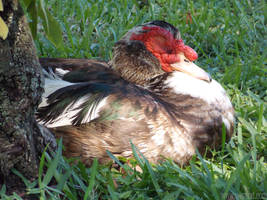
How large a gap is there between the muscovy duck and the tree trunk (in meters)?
0.43

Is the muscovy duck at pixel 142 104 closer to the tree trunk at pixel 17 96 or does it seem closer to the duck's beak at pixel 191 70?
the duck's beak at pixel 191 70

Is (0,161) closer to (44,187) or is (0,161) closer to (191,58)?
(44,187)

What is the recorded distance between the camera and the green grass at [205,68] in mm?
1831

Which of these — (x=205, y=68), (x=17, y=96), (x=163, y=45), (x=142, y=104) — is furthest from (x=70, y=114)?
(x=205, y=68)

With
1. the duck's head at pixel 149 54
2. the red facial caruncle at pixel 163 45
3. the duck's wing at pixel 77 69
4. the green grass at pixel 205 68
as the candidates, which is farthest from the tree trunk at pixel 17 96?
the red facial caruncle at pixel 163 45

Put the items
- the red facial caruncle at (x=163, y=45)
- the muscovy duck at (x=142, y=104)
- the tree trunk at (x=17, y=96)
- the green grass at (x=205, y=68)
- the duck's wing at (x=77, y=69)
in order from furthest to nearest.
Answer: the red facial caruncle at (x=163, y=45) → the duck's wing at (x=77, y=69) → the muscovy duck at (x=142, y=104) → the green grass at (x=205, y=68) → the tree trunk at (x=17, y=96)

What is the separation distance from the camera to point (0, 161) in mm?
1769

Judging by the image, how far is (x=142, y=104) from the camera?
2.31 meters

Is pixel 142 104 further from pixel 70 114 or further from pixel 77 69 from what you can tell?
pixel 77 69

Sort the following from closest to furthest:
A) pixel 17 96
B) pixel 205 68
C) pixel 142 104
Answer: pixel 17 96 < pixel 142 104 < pixel 205 68

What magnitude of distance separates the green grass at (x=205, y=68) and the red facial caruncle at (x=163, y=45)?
0.56 metres

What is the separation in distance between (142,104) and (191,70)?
1.72 feet

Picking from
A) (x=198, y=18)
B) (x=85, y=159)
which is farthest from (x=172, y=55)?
(x=198, y=18)

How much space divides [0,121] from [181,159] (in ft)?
3.40
